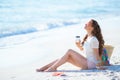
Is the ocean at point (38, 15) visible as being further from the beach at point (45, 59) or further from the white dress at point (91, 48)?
the white dress at point (91, 48)

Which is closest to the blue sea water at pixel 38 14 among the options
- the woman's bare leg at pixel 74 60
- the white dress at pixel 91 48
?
the woman's bare leg at pixel 74 60

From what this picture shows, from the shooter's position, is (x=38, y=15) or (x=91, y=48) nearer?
(x=91, y=48)

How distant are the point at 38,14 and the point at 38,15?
57 centimetres

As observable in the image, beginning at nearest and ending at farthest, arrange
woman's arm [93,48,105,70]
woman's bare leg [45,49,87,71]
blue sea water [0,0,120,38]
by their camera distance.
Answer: woman's arm [93,48,105,70], woman's bare leg [45,49,87,71], blue sea water [0,0,120,38]

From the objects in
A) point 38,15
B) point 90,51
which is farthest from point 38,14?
point 90,51

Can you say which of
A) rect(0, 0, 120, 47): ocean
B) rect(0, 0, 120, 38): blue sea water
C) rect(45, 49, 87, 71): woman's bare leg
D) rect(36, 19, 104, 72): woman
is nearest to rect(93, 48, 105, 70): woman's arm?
rect(36, 19, 104, 72): woman

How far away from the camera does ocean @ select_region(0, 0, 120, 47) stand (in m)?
19.6

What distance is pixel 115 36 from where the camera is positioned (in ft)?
43.8

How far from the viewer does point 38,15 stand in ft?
86.4

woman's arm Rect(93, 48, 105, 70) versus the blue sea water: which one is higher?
the blue sea water

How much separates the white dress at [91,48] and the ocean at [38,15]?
19.4 ft

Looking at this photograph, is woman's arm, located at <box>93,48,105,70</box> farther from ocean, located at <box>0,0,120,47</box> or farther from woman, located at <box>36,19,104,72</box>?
ocean, located at <box>0,0,120,47</box>

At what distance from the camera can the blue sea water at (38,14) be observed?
2024 cm

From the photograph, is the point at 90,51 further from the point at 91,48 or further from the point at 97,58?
the point at 97,58
